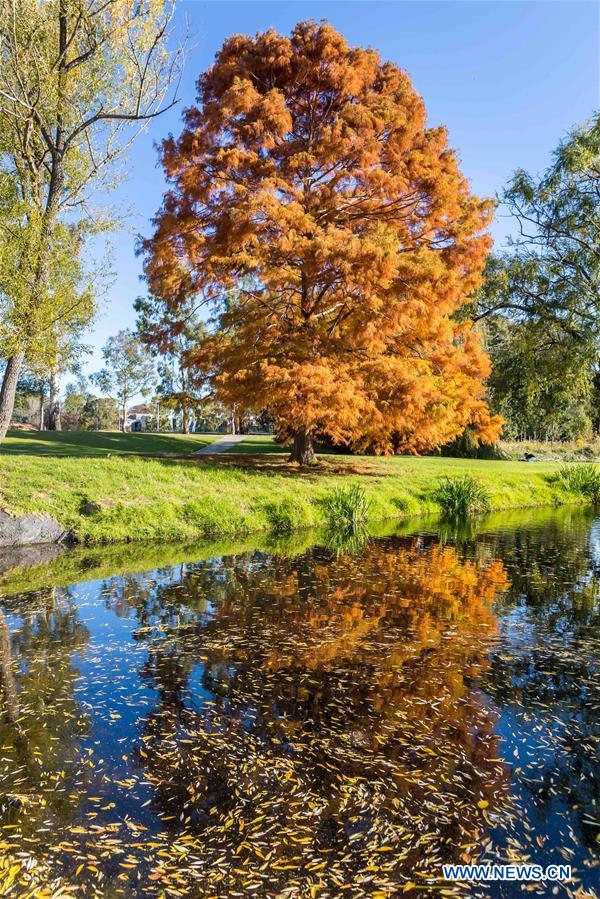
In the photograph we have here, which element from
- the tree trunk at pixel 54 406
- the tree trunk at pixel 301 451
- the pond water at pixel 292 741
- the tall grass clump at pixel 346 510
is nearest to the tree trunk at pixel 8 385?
the pond water at pixel 292 741

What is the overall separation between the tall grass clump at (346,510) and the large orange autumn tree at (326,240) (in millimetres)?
2362

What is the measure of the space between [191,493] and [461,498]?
32.7ft

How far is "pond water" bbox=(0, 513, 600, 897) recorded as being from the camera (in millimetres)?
3539

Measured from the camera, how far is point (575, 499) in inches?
1042

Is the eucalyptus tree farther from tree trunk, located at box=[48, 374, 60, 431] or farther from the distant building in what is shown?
the distant building

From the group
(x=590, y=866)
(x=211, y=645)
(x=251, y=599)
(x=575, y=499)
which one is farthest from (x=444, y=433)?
(x=590, y=866)

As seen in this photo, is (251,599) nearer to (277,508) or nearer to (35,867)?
(35,867)

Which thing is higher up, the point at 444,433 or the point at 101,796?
the point at 444,433

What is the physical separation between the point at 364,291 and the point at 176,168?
299 inches

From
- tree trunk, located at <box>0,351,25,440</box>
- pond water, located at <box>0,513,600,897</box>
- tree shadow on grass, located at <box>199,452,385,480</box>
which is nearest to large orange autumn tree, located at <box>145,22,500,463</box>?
tree shadow on grass, located at <box>199,452,385,480</box>

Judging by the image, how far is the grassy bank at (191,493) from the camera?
1479cm

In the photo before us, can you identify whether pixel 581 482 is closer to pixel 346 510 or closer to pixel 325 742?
pixel 346 510

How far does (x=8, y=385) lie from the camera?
15578 millimetres

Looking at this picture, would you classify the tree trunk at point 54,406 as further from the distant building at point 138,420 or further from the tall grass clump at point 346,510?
the distant building at point 138,420
